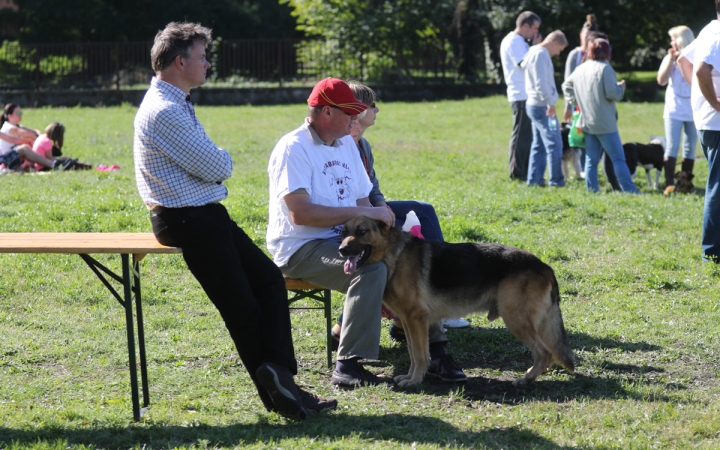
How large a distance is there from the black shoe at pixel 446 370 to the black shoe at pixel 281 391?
1.01m

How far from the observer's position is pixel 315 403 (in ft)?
13.4

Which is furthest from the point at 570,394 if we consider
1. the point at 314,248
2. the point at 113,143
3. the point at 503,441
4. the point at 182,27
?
the point at 113,143

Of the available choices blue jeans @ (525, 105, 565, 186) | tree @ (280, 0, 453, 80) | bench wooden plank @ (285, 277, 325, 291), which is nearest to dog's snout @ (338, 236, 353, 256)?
bench wooden plank @ (285, 277, 325, 291)

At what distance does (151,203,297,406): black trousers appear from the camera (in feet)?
12.7

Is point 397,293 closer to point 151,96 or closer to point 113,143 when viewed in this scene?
point 151,96

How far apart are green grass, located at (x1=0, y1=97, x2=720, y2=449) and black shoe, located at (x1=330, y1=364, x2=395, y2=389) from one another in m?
0.07

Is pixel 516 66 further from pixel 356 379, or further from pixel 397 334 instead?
pixel 356 379

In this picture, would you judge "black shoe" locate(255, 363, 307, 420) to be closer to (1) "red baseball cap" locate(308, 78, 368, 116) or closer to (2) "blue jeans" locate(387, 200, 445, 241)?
(1) "red baseball cap" locate(308, 78, 368, 116)

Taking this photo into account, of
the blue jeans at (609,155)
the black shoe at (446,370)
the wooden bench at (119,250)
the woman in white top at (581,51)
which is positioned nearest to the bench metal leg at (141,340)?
the wooden bench at (119,250)

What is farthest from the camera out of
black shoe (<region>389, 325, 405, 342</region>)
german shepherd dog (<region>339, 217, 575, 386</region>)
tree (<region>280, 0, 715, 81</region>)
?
tree (<region>280, 0, 715, 81</region>)

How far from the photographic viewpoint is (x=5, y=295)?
6207 mm

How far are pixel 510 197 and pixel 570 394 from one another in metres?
4.99

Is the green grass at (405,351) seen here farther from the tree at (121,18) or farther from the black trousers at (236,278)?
the tree at (121,18)

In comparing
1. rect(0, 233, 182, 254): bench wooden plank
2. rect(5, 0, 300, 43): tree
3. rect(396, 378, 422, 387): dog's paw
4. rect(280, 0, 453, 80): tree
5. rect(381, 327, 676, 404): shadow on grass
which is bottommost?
rect(381, 327, 676, 404): shadow on grass
